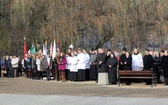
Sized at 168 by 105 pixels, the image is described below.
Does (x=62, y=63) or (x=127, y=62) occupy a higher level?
(x=62, y=63)

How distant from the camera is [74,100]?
13.5 m

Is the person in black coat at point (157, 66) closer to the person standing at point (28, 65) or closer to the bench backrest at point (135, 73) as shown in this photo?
the bench backrest at point (135, 73)

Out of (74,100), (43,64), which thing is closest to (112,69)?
(43,64)

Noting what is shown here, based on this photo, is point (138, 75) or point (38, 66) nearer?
point (138, 75)

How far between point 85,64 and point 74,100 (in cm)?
910

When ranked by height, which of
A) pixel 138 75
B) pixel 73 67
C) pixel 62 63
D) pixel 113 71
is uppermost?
pixel 62 63

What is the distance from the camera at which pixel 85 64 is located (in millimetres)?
22500

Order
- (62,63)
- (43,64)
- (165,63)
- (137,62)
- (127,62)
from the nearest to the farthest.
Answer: (165,63) < (127,62) < (137,62) < (62,63) < (43,64)

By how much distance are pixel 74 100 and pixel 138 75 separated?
605cm

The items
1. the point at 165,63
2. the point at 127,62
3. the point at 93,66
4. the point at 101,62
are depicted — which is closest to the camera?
the point at 165,63

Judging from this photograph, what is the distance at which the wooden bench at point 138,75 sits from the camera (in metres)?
18.5

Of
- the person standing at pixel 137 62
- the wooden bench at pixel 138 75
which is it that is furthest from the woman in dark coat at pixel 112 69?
the person standing at pixel 137 62

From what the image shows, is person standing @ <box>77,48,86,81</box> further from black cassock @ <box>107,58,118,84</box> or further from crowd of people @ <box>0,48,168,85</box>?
black cassock @ <box>107,58,118,84</box>

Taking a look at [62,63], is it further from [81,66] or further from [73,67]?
[81,66]
